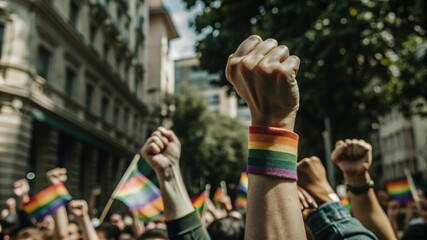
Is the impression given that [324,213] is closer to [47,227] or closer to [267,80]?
[267,80]

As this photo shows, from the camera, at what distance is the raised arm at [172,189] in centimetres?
174

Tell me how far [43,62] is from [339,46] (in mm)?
9544

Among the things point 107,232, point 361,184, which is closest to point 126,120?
point 107,232

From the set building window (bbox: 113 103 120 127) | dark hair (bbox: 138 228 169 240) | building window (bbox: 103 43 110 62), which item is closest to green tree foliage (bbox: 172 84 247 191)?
building window (bbox: 113 103 120 127)

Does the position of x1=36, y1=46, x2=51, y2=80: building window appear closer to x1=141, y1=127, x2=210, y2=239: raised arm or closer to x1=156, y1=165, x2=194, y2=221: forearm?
x1=141, y1=127, x2=210, y2=239: raised arm

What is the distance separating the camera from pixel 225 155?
107 feet

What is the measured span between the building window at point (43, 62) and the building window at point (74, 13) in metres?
2.58

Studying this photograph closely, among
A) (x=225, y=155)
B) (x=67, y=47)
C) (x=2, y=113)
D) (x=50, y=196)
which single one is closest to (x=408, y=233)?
(x=50, y=196)

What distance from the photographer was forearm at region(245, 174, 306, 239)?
0.91 meters

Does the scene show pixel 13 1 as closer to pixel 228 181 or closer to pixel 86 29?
pixel 86 29

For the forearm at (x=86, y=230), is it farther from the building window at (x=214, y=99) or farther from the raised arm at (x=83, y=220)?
the building window at (x=214, y=99)

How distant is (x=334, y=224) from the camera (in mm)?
1338

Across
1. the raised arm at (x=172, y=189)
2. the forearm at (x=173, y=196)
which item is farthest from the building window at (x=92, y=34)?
the forearm at (x=173, y=196)

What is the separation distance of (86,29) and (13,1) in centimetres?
559
